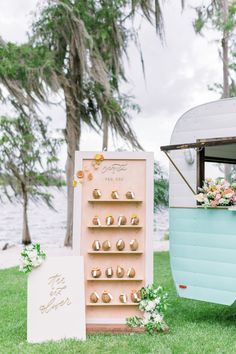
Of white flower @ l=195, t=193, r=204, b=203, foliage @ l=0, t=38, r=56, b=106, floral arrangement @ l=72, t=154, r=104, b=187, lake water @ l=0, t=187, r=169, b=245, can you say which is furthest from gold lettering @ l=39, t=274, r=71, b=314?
foliage @ l=0, t=38, r=56, b=106

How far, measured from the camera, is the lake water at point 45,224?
16192 mm

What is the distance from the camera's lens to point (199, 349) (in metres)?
4.48

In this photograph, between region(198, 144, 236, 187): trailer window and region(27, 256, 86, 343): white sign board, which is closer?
region(27, 256, 86, 343): white sign board

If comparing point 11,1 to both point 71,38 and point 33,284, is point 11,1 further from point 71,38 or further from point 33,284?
point 33,284

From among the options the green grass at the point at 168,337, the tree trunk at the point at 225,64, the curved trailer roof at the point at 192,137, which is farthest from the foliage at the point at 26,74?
the curved trailer roof at the point at 192,137

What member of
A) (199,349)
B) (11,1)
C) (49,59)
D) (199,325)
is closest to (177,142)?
(199,325)

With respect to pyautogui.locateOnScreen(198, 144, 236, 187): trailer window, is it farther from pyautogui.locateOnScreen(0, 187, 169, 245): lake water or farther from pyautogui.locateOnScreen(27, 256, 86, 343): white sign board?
pyautogui.locateOnScreen(0, 187, 169, 245): lake water

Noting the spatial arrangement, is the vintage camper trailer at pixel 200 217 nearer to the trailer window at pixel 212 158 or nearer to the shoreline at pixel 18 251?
the trailer window at pixel 212 158

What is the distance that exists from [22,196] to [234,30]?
22.7ft

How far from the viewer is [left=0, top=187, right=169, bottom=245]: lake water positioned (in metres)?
16.2

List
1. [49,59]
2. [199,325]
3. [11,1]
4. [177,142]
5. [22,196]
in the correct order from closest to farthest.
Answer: [199,325] → [177,142] → [49,59] → [11,1] → [22,196]

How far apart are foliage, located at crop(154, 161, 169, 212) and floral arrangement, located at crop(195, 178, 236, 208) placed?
7.00 metres

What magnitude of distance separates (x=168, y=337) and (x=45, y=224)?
1601cm

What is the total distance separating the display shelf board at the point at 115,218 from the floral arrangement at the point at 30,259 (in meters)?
0.37
